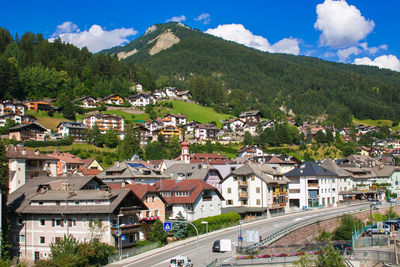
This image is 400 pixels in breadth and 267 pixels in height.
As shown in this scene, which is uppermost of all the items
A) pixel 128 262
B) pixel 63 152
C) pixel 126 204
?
pixel 63 152

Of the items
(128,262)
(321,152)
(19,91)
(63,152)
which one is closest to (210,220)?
(128,262)

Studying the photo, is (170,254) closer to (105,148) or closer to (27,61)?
(105,148)

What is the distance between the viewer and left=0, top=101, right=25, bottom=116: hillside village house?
465 feet

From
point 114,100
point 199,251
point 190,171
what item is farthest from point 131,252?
point 114,100

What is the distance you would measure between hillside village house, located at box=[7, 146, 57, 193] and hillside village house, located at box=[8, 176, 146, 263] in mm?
12372

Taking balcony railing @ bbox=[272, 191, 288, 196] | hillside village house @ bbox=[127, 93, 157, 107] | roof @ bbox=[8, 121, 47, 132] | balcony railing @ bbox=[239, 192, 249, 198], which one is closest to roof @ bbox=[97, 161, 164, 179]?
balcony railing @ bbox=[239, 192, 249, 198]

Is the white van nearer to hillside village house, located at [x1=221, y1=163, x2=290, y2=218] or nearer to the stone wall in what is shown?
the stone wall

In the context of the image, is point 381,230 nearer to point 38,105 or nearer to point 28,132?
point 28,132

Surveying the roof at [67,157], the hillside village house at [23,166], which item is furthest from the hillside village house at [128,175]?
the roof at [67,157]

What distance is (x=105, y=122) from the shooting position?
513 ft

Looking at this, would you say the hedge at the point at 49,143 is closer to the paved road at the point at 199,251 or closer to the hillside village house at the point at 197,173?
the hillside village house at the point at 197,173

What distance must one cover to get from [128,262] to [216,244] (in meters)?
9.95

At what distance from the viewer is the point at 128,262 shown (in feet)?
152

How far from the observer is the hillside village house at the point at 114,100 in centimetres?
18288
